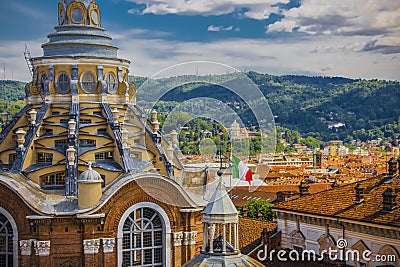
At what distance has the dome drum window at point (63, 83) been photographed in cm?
3903

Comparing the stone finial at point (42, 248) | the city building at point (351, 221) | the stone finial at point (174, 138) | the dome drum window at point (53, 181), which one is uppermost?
the stone finial at point (174, 138)

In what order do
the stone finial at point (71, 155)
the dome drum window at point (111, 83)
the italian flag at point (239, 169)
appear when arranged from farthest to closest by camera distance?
1. the dome drum window at point (111, 83)
2. the stone finial at point (71, 155)
3. the italian flag at point (239, 169)

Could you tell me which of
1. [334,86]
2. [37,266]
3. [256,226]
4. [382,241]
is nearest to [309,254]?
[382,241]

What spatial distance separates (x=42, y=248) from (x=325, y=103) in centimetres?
5724

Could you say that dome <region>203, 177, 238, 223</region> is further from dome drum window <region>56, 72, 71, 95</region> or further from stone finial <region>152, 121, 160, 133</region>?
dome drum window <region>56, 72, 71, 95</region>

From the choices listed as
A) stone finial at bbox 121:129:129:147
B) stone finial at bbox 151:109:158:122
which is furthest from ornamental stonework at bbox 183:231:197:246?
stone finial at bbox 151:109:158:122

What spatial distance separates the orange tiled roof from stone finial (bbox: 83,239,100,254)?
9.32 metres

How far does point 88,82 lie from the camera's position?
39156mm

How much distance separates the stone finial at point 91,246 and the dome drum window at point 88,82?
9220 millimetres

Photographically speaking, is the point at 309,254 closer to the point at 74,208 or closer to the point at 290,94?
the point at 74,208

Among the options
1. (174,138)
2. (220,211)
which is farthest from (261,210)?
(220,211)

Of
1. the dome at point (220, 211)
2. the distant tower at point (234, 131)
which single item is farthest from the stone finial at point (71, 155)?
the dome at point (220, 211)

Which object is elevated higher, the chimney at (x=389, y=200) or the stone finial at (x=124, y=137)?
the stone finial at (x=124, y=137)

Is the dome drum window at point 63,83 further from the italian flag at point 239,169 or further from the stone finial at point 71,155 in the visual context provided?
the italian flag at point 239,169
